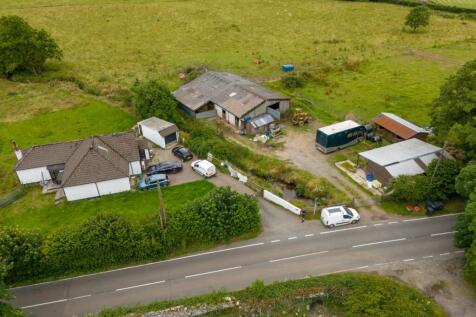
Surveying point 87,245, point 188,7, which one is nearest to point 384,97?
point 87,245

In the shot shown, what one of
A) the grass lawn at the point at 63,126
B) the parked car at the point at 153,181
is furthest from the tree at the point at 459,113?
the grass lawn at the point at 63,126

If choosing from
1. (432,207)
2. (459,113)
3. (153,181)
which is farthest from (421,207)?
(153,181)

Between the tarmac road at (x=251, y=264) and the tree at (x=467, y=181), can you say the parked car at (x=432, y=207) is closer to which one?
the tarmac road at (x=251, y=264)

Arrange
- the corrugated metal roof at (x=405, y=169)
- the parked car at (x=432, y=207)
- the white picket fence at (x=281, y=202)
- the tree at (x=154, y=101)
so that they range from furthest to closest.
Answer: the tree at (x=154, y=101) < the corrugated metal roof at (x=405, y=169) < the white picket fence at (x=281, y=202) < the parked car at (x=432, y=207)

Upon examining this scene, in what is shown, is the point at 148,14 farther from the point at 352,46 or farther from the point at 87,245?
the point at 87,245

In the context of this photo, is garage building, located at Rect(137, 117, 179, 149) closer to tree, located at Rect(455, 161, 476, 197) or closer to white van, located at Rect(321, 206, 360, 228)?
white van, located at Rect(321, 206, 360, 228)

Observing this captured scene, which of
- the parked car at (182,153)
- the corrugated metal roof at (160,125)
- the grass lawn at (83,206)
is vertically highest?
the corrugated metal roof at (160,125)
